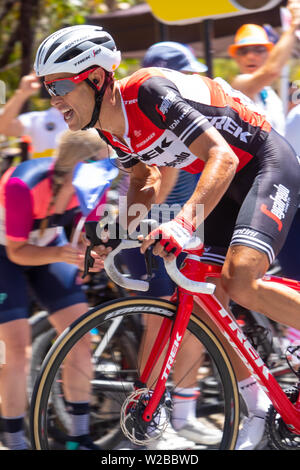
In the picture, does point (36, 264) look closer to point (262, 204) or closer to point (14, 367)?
point (14, 367)

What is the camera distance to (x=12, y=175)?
3.27m

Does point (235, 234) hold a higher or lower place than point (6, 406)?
higher

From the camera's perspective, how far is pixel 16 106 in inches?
181

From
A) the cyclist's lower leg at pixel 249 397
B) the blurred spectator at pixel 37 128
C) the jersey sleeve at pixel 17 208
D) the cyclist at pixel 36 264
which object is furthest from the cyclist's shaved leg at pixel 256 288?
the blurred spectator at pixel 37 128

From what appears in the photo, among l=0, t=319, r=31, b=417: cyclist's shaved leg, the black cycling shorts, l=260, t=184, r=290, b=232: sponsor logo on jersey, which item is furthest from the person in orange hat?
l=0, t=319, r=31, b=417: cyclist's shaved leg

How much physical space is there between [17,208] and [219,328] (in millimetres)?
1110

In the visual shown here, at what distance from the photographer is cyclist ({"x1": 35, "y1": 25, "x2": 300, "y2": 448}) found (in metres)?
2.57

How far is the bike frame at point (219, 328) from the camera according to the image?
2.85 meters

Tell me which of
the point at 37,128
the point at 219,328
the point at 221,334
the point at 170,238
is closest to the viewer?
the point at 170,238

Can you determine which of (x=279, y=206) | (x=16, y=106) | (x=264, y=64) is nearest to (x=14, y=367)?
(x=279, y=206)

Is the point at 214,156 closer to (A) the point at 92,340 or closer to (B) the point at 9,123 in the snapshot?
(A) the point at 92,340

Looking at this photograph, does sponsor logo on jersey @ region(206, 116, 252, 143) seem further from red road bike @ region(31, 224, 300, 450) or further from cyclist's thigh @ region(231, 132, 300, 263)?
red road bike @ region(31, 224, 300, 450)

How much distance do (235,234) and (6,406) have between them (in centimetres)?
142
